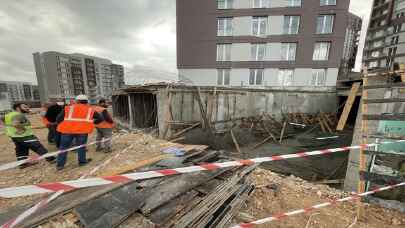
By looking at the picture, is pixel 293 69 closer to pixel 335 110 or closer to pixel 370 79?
pixel 335 110

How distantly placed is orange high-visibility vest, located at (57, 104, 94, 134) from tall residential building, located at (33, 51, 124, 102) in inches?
1512

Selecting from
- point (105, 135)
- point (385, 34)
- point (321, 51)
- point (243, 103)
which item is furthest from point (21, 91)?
point (385, 34)

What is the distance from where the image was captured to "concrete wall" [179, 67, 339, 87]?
15895 millimetres

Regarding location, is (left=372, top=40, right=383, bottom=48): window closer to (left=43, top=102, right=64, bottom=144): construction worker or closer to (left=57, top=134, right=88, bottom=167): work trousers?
(left=57, top=134, right=88, bottom=167): work trousers

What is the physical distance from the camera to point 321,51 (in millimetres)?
16094

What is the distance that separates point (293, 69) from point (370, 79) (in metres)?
14.4

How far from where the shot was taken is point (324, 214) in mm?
2305

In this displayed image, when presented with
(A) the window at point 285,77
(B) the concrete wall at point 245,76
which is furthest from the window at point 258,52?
(A) the window at point 285,77

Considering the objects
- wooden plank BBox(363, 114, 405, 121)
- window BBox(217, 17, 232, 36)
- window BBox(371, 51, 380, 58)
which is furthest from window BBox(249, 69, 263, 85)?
window BBox(371, 51, 380, 58)

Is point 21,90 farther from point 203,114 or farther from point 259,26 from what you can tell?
point 259,26

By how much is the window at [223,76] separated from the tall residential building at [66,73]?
95.5ft

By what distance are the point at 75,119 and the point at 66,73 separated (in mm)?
51411

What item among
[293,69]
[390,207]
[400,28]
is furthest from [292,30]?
[400,28]

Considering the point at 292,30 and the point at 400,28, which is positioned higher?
the point at 400,28
